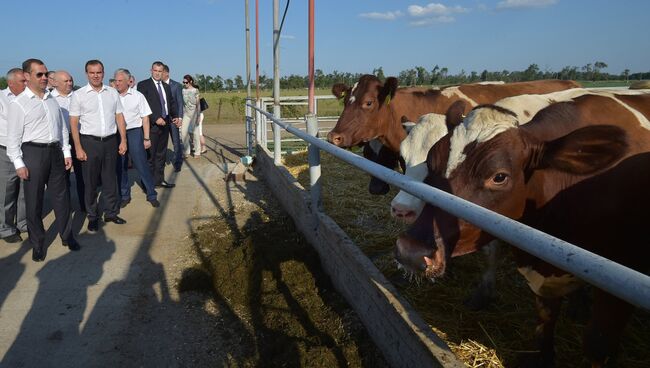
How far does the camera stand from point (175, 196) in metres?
7.27

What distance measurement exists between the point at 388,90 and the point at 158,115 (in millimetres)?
4487

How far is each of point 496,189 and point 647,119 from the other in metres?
1.27

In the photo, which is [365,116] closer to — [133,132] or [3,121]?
[133,132]

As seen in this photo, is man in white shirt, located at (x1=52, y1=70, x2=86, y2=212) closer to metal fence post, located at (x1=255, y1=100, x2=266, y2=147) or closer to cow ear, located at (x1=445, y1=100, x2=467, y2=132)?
metal fence post, located at (x1=255, y1=100, x2=266, y2=147)

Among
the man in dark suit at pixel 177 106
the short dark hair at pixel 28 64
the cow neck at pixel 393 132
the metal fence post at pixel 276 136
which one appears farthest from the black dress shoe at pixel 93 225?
the cow neck at pixel 393 132

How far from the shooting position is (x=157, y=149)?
7684 millimetres

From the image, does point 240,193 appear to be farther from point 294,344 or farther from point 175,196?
point 294,344

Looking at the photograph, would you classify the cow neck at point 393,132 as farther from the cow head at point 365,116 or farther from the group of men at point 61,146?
the group of men at point 61,146

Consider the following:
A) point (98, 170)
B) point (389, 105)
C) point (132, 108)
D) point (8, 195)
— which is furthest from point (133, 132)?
point (389, 105)

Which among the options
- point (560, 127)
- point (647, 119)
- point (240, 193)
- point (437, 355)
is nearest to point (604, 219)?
point (560, 127)

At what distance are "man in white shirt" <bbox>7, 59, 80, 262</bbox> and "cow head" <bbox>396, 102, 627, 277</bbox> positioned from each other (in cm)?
410

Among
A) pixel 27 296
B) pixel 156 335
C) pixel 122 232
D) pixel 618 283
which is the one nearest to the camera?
pixel 618 283

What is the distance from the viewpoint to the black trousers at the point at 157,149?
7.57m

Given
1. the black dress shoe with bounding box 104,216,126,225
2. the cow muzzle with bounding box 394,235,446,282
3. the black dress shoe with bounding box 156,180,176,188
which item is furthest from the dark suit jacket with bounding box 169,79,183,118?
the cow muzzle with bounding box 394,235,446,282
